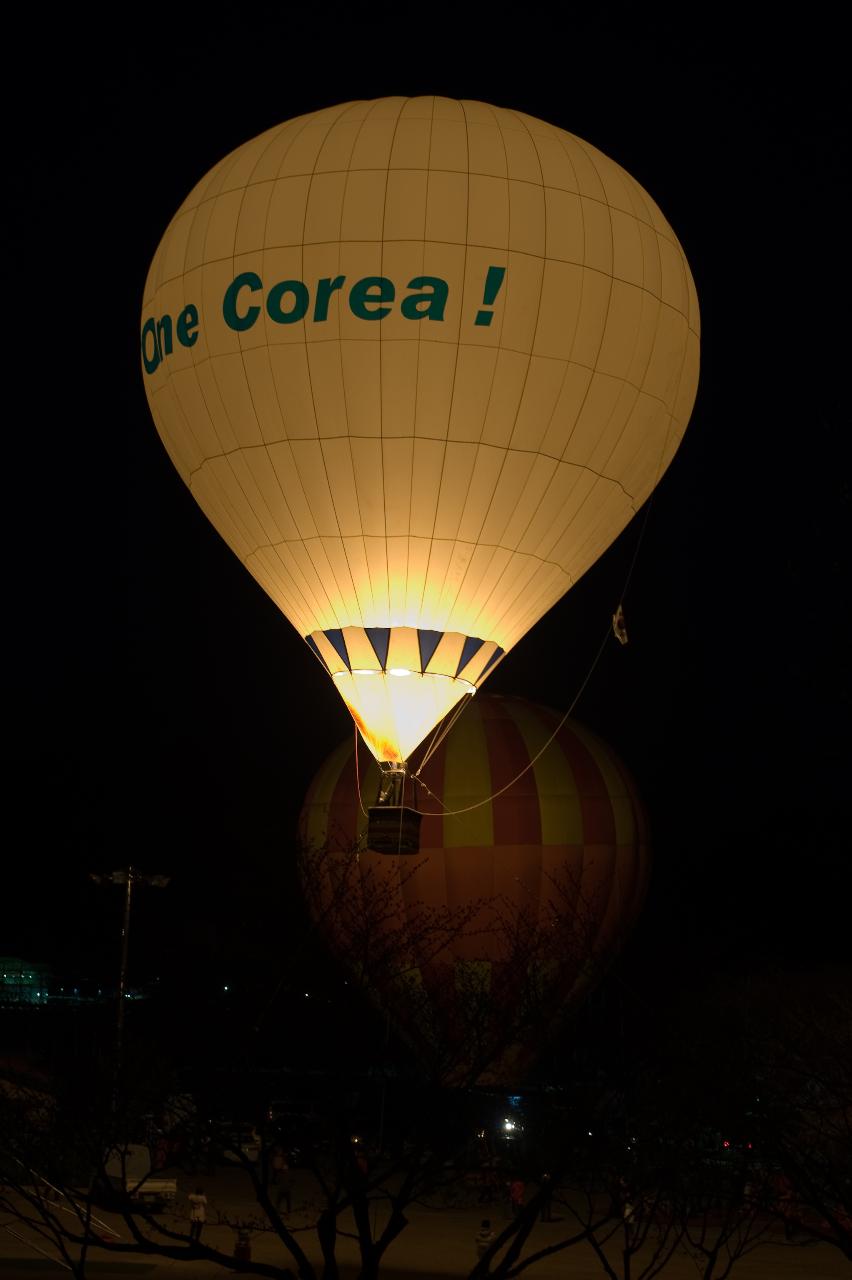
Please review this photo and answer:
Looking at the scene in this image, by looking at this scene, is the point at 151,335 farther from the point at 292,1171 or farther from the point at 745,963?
the point at 745,963

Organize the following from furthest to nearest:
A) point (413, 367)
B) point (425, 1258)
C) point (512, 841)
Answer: point (512, 841) → point (425, 1258) → point (413, 367)

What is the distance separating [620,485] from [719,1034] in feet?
21.6

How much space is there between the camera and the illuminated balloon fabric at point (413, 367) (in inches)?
682

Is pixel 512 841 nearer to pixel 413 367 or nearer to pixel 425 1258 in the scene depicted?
pixel 425 1258

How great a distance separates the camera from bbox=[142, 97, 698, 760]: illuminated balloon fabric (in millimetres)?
17312

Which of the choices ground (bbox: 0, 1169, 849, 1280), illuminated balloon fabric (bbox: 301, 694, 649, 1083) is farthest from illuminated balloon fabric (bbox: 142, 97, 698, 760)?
illuminated balloon fabric (bbox: 301, 694, 649, 1083)

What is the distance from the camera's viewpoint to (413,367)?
17312mm

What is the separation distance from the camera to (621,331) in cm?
1800

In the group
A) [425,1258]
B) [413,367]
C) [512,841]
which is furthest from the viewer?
[512,841]

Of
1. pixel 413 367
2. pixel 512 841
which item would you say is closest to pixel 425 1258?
pixel 512 841

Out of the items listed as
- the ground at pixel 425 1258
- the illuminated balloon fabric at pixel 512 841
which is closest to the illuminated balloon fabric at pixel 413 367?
the ground at pixel 425 1258

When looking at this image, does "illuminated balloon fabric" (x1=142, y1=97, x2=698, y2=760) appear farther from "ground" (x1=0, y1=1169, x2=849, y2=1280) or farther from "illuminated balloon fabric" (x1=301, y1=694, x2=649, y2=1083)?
"illuminated balloon fabric" (x1=301, y1=694, x2=649, y2=1083)

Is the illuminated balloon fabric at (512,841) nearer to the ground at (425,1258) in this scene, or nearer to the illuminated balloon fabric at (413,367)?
the ground at (425,1258)

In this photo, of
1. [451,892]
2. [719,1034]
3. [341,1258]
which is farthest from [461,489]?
[451,892]
